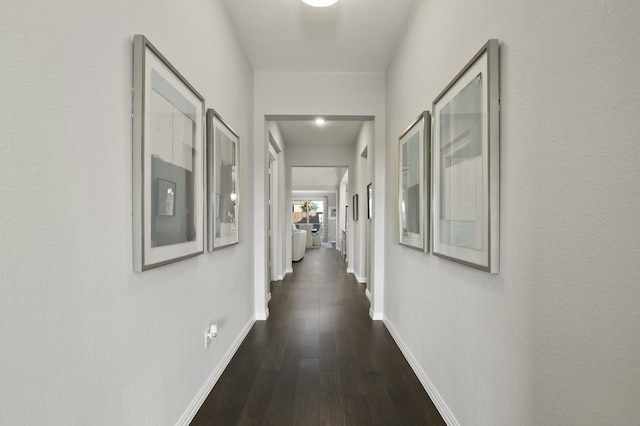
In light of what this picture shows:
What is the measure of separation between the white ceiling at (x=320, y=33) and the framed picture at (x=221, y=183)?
897 mm

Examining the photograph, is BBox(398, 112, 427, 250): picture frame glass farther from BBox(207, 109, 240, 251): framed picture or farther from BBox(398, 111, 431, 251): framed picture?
BBox(207, 109, 240, 251): framed picture

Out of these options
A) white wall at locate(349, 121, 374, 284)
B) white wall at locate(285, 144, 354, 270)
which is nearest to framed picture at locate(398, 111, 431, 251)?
white wall at locate(349, 121, 374, 284)

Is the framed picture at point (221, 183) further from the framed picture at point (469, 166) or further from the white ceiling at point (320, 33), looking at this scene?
the framed picture at point (469, 166)

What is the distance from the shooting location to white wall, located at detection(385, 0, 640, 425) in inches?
30.9

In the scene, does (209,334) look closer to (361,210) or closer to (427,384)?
(427,384)

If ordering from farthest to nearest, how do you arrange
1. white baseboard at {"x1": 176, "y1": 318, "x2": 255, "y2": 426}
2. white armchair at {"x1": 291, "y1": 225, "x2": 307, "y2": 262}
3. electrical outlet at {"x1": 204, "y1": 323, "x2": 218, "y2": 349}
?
1. white armchair at {"x1": 291, "y1": 225, "x2": 307, "y2": 262}
2. electrical outlet at {"x1": 204, "y1": 323, "x2": 218, "y2": 349}
3. white baseboard at {"x1": 176, "y1": 318, "x2": 255, "y2": 426}

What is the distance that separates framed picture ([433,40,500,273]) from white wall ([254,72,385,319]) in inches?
62.4

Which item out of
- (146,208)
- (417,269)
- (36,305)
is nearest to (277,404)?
(417,269)

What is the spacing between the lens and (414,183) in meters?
2.43

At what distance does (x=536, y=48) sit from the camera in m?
1.09

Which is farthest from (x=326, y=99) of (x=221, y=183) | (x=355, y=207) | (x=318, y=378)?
(x=355, y=207)

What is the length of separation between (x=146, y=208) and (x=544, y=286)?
138 cm

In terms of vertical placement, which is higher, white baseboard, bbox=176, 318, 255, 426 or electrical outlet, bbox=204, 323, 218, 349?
electrical outlet, bbox=204, 323, 218, 349

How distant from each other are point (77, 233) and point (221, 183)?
1380 mm
